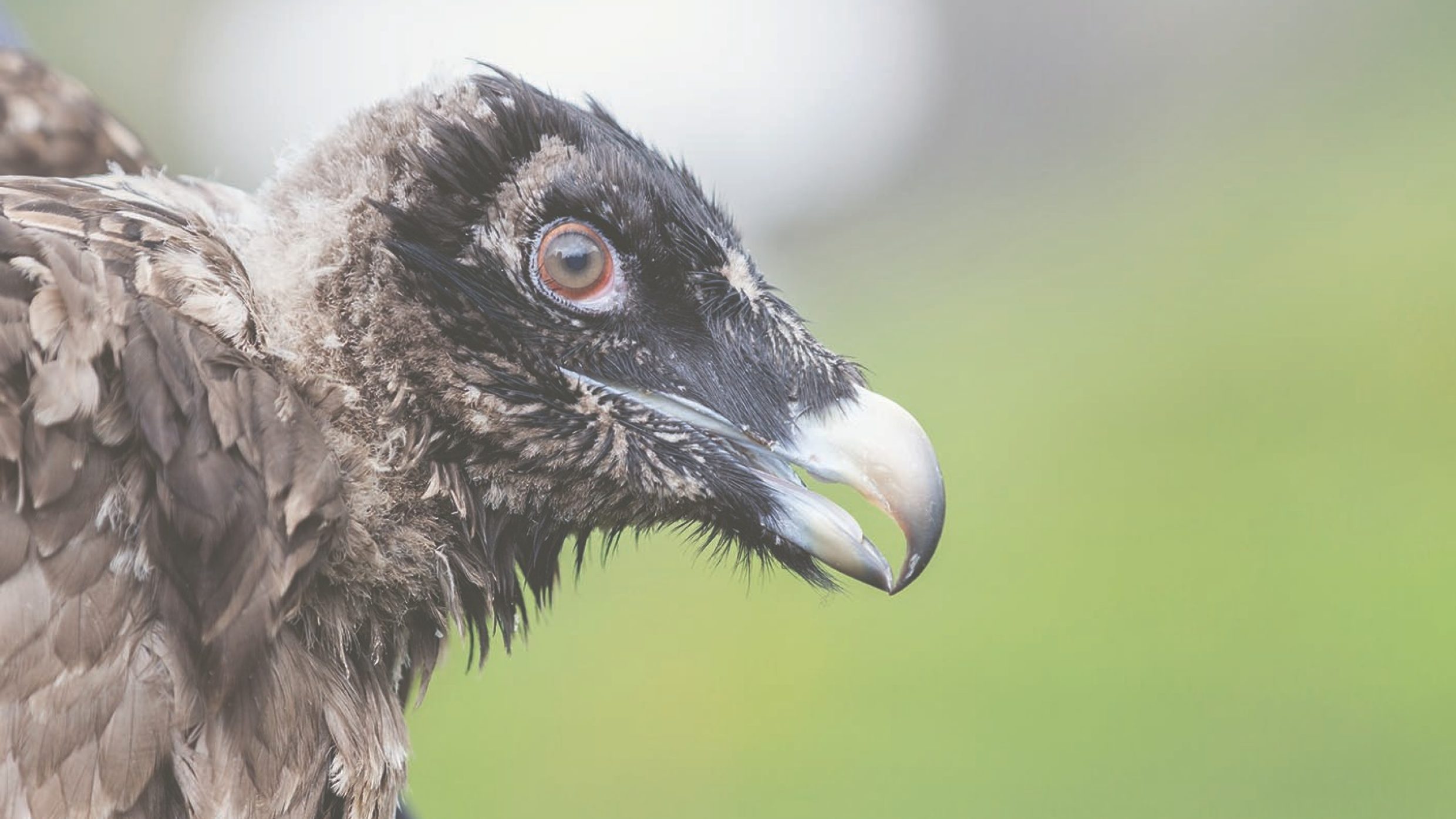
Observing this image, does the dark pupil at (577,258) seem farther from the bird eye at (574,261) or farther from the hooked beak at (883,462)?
the hooked beak at (883,462)

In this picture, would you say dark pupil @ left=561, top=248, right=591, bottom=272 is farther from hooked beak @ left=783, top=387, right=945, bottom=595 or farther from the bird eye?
hooked beak @ left=783, top=387, right=945, bottom=595

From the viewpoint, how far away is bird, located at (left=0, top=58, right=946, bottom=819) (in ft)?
5.25

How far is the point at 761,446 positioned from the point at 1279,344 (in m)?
10.6

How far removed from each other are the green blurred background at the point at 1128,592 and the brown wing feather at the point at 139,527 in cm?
108

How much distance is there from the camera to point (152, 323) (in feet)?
5.45

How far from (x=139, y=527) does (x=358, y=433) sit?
33 centimetres

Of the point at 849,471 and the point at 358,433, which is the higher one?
the point at 849,471

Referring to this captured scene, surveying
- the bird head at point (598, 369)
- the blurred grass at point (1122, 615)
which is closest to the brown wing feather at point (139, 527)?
the bird head at point (598, 369)

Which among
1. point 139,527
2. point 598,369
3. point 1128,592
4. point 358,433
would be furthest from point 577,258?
point 1128,592

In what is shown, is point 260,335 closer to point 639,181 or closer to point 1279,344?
point 639,181

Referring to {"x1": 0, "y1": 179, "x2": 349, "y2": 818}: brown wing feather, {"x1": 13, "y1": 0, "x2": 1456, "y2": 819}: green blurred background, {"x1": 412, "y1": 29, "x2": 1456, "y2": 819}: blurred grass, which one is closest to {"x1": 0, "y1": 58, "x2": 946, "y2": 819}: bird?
{"x1": 0, "y1": 179, "x2": 349, "y2": 818}: brown wing feather

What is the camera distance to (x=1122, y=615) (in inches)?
300

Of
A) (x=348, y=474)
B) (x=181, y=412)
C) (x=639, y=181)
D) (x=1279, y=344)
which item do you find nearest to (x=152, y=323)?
(x=181, y=412)

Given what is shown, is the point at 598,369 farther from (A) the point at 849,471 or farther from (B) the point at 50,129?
(B) the point at 50,129
